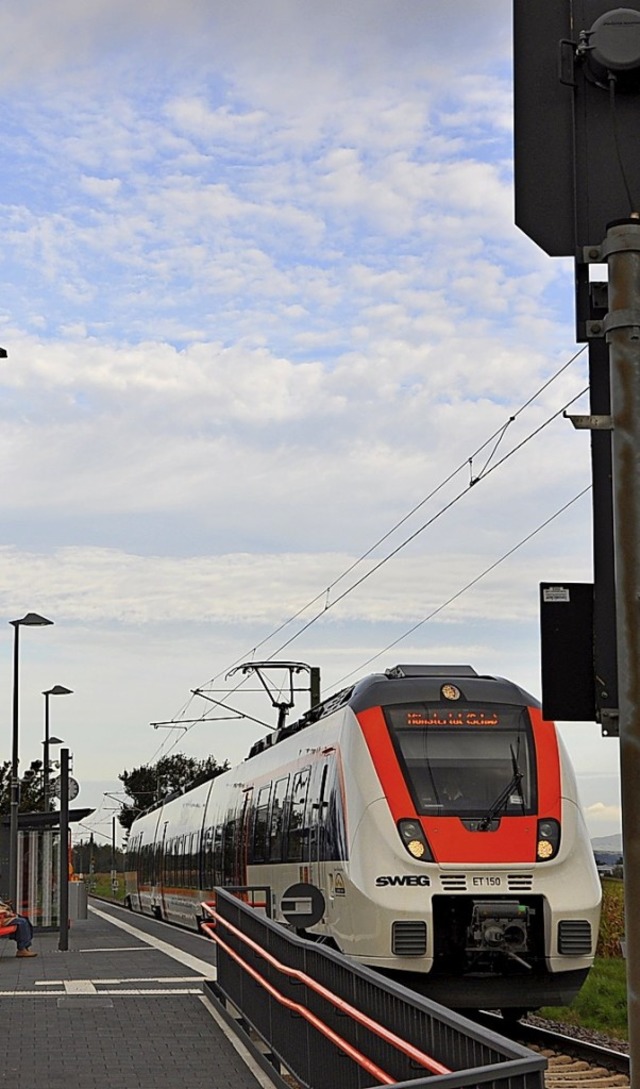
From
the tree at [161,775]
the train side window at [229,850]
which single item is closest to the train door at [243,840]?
the train side window at [229,850]

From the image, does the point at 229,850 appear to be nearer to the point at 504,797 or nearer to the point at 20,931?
the point at 20,931

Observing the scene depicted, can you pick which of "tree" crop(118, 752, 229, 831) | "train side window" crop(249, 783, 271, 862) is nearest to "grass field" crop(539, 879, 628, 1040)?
"train side window" crop(249, 783, 271, 862)

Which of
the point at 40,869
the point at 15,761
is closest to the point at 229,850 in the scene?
the point at 40,869

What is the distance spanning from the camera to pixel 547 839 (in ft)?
48.7

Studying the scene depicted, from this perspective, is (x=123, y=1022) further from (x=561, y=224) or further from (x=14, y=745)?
(x=14, y=745)

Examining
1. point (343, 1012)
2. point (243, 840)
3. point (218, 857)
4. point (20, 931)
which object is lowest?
point (20, 931)

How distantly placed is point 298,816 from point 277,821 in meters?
→ 1.92

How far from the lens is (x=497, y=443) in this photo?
19750 mm

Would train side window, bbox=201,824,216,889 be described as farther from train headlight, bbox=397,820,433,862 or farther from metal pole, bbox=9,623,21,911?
train headlight, bbox=397,820,433,862

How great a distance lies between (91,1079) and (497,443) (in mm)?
10574

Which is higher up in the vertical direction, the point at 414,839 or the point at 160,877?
the point at 414,839

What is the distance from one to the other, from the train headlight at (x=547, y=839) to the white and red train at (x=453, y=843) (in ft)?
0.04

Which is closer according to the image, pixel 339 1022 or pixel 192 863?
pixel 339 1022

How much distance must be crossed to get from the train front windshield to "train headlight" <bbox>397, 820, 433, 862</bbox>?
0.21 metres
